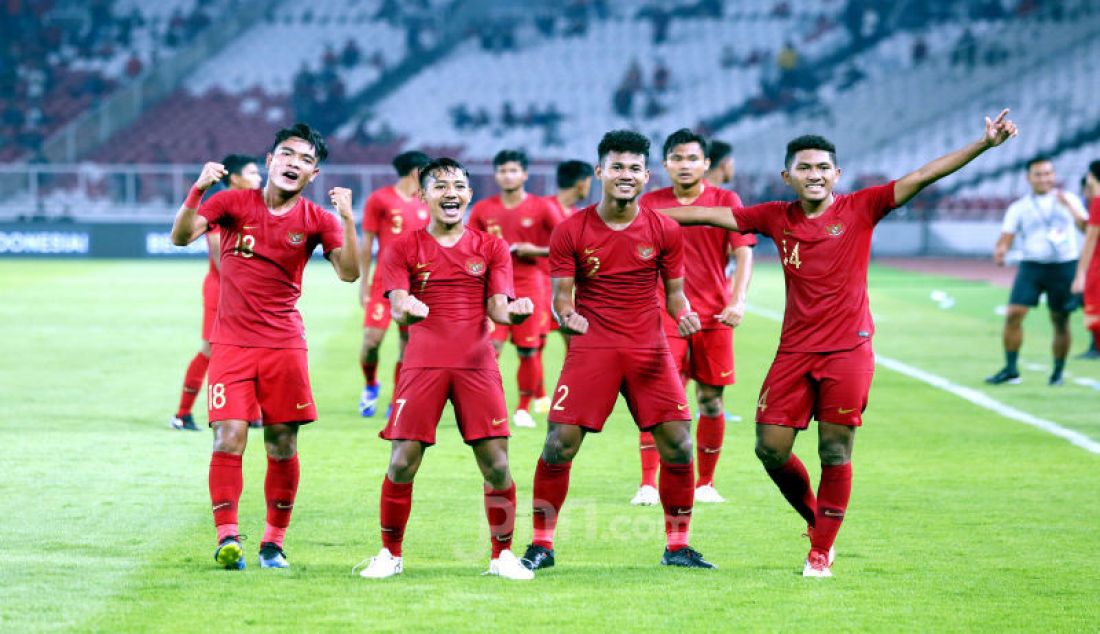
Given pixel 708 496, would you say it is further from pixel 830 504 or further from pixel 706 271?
pixel 830 504

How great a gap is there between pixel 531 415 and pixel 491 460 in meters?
6.04

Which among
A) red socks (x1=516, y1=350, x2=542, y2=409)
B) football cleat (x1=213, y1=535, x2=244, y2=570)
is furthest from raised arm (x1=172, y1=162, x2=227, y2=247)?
red socks (x1=516, y1=350, x2=542, y2=409)

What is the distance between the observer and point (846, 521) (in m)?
8.64

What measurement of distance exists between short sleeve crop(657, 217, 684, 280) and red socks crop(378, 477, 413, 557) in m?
1.54

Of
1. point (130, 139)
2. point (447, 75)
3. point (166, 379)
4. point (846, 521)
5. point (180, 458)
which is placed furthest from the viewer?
point (447, 75)

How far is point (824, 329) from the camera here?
7184mm

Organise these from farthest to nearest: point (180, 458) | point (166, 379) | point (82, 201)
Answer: point (82, 201) → point (166, 379) → point (180, 458)

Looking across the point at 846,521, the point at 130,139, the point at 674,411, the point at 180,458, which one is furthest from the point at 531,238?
the point at 130,139

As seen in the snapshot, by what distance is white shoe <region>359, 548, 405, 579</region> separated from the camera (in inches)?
274

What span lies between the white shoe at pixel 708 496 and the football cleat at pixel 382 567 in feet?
8.64

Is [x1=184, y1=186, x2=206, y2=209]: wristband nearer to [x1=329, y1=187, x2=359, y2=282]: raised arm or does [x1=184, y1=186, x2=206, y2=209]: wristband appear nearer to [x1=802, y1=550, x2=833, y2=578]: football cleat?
[x1=329, y1=187, x2=359, y2=282]: raised arm

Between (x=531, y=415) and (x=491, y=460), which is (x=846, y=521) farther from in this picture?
(x=531, y=415)

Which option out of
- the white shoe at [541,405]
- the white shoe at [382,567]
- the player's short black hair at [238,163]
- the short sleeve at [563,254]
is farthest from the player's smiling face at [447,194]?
the white shoe at [541,405]

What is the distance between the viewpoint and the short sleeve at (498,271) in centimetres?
709
